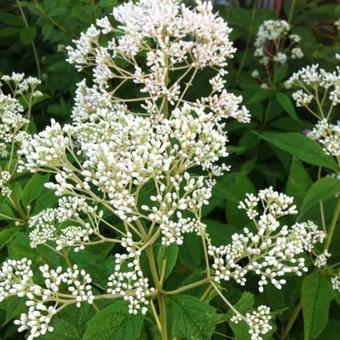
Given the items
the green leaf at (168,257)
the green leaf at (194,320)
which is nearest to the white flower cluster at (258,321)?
the green leaf at (194,320)

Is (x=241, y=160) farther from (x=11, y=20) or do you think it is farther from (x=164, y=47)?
(x=11, y=20)

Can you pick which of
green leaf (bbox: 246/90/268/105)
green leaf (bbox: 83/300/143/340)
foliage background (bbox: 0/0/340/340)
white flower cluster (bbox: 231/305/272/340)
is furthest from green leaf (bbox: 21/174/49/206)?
green leaf (bbox: 246/90/268/105)

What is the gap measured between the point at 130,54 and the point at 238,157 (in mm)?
1838

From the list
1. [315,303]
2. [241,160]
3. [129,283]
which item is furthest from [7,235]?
[241,160]

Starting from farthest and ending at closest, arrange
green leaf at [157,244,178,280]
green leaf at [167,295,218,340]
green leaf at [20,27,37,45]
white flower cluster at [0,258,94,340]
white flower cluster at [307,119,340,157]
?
green leaf at [20,27,37,45] < white flower cluster at [307,119,340,157] < green leaf at [157,244,178,280] < green leaf at [167,295,218,340] < white flower cluster at [0,258,94,340]

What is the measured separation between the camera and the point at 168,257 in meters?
2.35

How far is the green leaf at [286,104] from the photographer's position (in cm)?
424

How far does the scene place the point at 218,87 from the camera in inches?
118

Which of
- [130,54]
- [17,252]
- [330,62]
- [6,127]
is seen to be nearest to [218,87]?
[130,54]

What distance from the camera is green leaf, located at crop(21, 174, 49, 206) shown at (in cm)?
300

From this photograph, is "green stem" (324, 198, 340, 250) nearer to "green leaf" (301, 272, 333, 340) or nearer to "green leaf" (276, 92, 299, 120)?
"green leaf" (301, 272, 333, 340)

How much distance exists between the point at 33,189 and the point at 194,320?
141 centimetres

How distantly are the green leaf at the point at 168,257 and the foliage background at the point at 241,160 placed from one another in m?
0.27

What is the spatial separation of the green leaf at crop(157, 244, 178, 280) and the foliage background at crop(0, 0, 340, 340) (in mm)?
267
